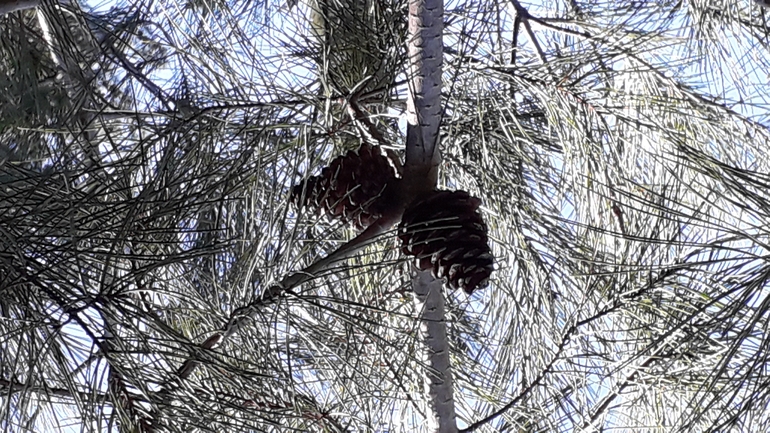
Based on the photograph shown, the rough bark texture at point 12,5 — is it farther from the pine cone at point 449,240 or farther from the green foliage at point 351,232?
the pine cone at point 449,240

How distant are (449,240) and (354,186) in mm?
84

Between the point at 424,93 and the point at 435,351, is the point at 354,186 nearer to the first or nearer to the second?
the point at 424,93

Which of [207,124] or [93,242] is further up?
[207,124]

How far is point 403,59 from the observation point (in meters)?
0.65

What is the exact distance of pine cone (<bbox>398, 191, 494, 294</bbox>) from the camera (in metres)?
0.55

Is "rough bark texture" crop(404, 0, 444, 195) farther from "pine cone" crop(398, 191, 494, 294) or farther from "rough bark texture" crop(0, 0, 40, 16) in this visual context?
"rough bark texture" crop(0, 0, 40, 16)

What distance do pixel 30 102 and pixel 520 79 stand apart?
0.56 m

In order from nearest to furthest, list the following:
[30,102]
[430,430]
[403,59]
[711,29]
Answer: [403,59], [430,430], [30,102], [711,29]

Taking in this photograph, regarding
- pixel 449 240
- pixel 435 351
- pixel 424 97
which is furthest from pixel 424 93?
pixel 435 351

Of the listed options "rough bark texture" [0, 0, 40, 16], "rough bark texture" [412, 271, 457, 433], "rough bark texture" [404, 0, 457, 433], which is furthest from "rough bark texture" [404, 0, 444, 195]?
"rough bark texture" [0, 0, 40, 16]

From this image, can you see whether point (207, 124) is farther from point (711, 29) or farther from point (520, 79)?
point (711, 29)

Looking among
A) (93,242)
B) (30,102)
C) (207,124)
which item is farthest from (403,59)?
(30,102)

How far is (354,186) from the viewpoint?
59 centimetres

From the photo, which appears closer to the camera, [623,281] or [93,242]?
[93,242]
